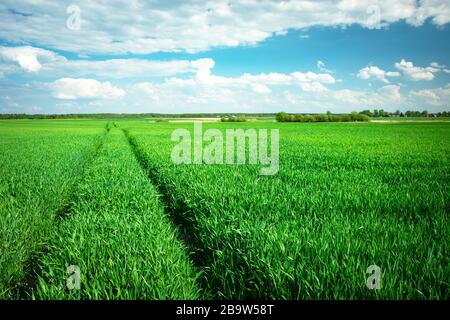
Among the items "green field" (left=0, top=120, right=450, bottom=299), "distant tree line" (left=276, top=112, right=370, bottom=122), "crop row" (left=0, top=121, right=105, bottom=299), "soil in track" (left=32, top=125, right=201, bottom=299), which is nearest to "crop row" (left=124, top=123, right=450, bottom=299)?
"green field" (left=0, top=120, right=450, bottom=299)

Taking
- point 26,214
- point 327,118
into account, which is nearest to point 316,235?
point 26,214

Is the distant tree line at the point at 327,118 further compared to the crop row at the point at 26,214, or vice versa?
the distant tree line at the point at 327,118

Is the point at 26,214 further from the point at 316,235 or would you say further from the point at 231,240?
the point at 316,235

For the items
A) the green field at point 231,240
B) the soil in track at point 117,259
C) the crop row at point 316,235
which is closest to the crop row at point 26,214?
the green field at point 231,240

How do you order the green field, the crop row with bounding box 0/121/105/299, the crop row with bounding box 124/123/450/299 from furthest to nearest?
the crop row with bounding box 0/121/105/299, the green field, the crop row with bounding box 124/123/450/299

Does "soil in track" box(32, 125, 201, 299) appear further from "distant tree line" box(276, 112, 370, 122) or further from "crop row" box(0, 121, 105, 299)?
"distant tree line" box(276, 112, 370, 122)

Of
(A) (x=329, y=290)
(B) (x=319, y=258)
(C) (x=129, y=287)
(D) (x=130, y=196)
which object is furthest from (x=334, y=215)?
(D) (x=130, y=196)

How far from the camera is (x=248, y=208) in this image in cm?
570

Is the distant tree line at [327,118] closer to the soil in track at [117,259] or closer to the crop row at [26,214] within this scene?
the crop row at [26,214]

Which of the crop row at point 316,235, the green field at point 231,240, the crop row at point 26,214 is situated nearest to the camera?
the crop row at point 316,235

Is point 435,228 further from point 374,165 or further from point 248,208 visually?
point 374,165
